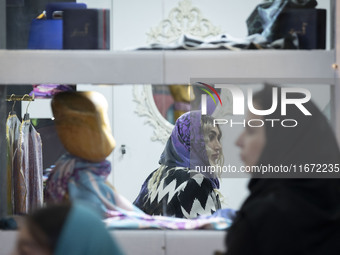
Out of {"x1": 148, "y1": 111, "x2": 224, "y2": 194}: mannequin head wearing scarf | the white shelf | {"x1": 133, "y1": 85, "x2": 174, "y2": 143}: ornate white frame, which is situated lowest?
{"x1": 148, "y1": 111, "x2": 224, "y2": 194}: mannequin head wearing scarf

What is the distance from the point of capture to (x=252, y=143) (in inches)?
104

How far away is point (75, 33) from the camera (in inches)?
117

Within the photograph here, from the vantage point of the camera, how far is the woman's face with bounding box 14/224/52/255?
6.44ft

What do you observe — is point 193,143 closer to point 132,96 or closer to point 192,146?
point 192,146

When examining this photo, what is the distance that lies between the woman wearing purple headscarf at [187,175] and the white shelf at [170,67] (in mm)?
215

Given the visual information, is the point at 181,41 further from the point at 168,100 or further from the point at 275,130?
the point at 275,130

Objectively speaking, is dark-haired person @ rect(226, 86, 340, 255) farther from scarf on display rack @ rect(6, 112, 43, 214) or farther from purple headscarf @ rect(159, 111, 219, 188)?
scarf on display rack @ rect(6, 112, 43, 214)

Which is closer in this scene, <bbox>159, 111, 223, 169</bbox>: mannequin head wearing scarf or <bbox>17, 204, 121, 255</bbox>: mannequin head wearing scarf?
<bbox>17, 204, 121, 255</bbox>: mannequin head wearing scarf

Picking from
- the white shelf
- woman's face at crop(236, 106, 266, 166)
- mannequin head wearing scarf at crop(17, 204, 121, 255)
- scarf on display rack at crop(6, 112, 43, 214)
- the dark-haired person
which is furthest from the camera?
scarf on display rack at crop(6, 112, 43, 214)

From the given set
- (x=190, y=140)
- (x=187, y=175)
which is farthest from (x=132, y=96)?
(x=187, y=175)

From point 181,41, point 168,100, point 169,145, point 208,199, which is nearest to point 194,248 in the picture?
point 208,199

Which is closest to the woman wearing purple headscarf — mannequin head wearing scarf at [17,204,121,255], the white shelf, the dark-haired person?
the white shelf

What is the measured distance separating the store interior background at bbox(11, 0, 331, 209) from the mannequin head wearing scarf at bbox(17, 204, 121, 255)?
950 millimetres

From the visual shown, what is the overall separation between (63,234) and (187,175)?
112cm
